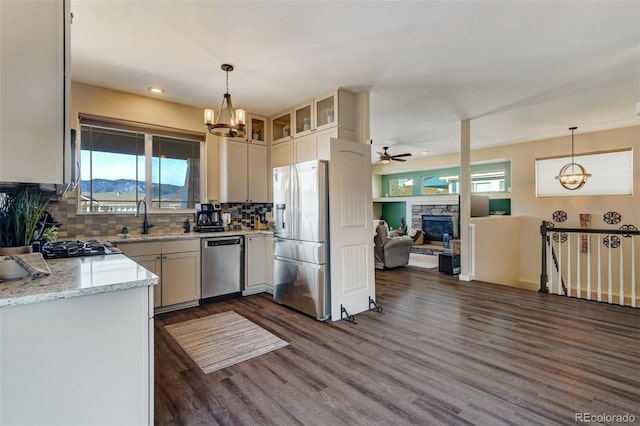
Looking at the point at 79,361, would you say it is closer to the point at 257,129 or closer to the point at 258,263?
the point at 258,263

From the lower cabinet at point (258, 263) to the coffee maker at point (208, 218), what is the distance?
1.59 feet

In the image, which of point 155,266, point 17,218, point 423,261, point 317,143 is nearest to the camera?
point 17,218

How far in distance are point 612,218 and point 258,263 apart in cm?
669

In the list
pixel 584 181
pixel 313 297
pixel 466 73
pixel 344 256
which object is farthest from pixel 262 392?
pixel 584 181

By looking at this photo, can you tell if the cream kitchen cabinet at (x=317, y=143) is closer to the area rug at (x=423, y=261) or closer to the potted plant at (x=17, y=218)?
the potted plant at (x=17, y=218)

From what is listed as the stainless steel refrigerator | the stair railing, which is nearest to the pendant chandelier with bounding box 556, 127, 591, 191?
the stair railing

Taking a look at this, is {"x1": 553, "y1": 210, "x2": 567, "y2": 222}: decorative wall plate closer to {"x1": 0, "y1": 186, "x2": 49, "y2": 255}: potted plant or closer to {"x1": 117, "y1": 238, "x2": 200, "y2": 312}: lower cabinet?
{"x1": 117, "y1": 238, "x2": 200, "y2": 312}: lower cabinet

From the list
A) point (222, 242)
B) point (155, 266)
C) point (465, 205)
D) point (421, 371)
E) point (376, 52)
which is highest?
point (376, 52)

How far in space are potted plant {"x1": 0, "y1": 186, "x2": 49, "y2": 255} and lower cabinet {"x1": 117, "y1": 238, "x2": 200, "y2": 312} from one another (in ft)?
5.79

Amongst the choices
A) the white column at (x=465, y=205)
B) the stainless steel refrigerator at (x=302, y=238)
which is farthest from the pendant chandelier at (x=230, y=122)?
the white column at (x=465, y=205)

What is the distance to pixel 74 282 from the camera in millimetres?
1406

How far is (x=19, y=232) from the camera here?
1.74 metres

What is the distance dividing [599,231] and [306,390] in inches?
180

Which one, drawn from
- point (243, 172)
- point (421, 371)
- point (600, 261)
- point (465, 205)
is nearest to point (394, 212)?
point (465, 205)
